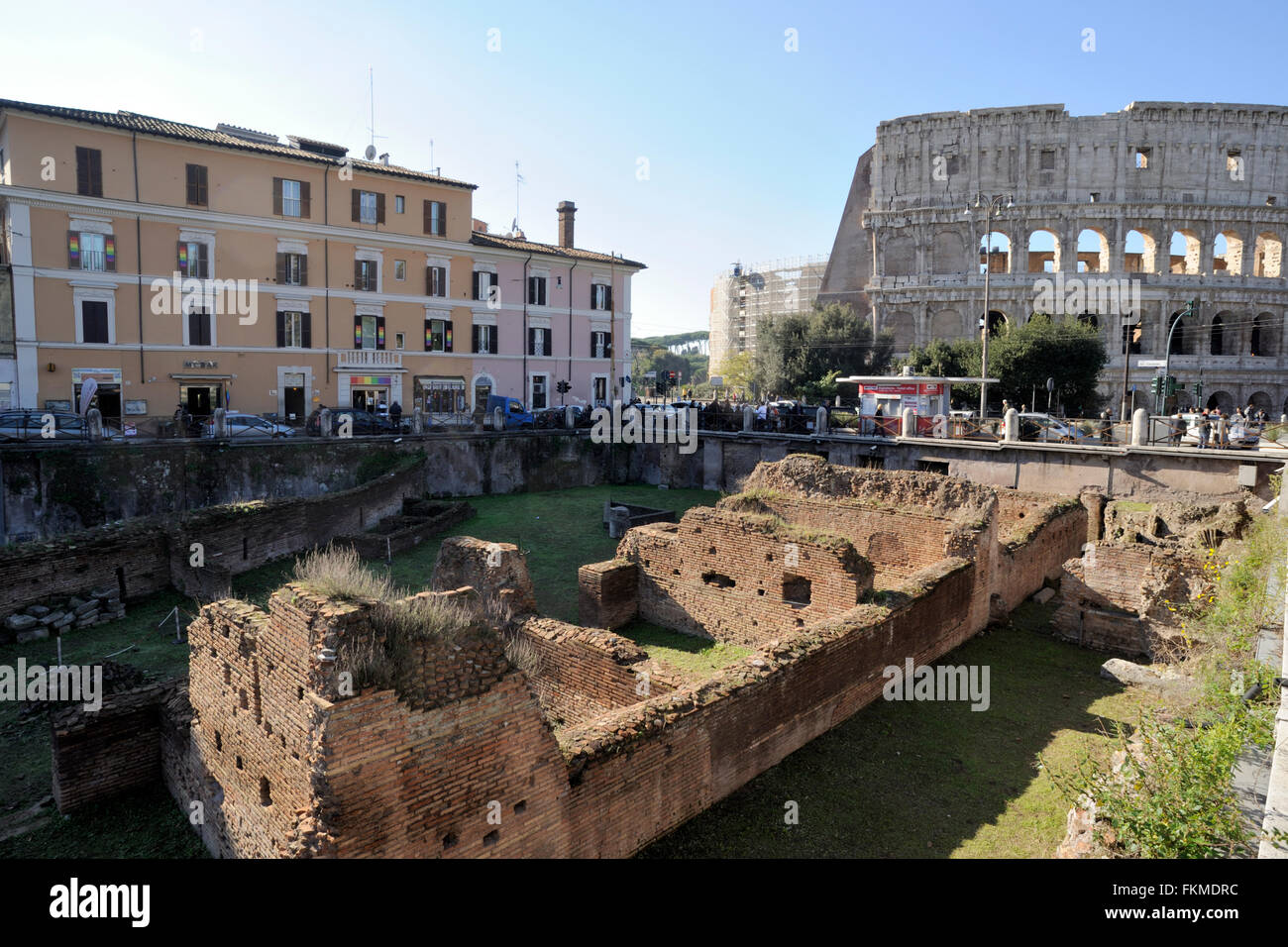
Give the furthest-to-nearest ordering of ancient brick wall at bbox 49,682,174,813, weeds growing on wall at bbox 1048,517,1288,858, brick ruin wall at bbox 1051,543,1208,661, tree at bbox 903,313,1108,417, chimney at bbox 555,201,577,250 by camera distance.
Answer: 1. chimney at bbox 555,201,577,250
2. tree at bbox 903,313,1108,417
3. brick ruin wall at bbox 1051,543,1208,661
4. ancient brick wall at bbox 49,682,174,813
5. weeds growing on wall at bbox 1048,517,1288,858

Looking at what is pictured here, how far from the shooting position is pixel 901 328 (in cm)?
6053

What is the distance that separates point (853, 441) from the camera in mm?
29906

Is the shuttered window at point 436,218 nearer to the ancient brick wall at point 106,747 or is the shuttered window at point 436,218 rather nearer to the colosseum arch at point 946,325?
the ancient brick wall at point 106,747

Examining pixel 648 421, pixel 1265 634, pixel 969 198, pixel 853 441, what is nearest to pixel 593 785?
pixel 1265 634

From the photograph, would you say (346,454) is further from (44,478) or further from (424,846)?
(424,846)

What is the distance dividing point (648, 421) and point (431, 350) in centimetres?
1182

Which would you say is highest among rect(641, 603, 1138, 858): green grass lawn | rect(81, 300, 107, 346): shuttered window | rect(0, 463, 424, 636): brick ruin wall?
rect(81, 300, 107, 346): shuttered window

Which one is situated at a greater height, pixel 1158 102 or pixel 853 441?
pixel 1158 102

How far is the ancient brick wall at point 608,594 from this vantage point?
14789 mm

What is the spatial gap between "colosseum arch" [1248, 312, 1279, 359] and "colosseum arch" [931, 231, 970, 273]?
1980 centimetres
